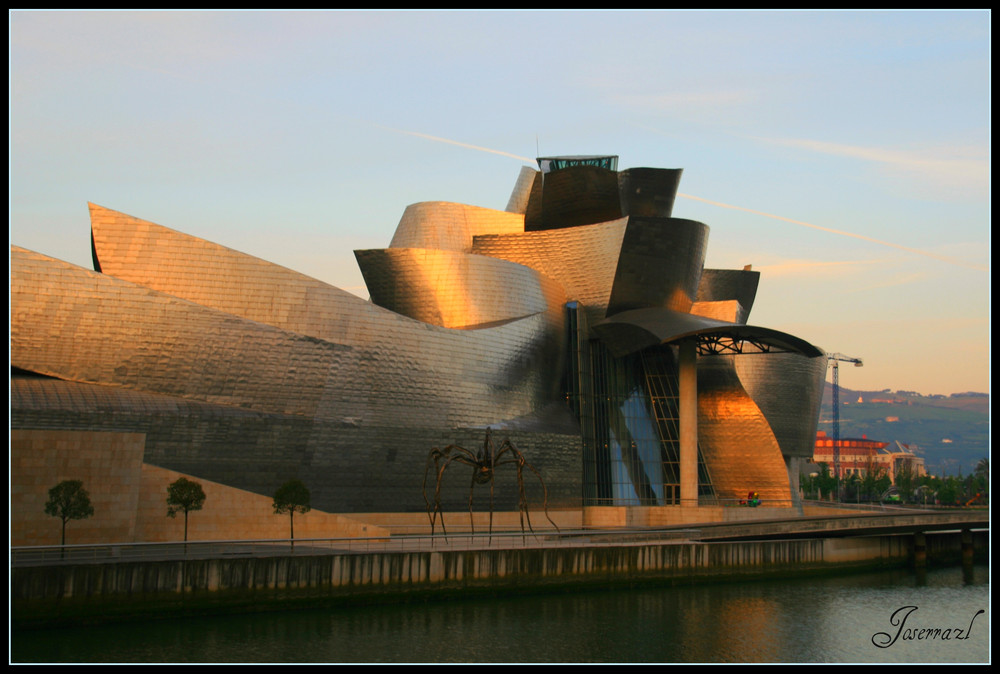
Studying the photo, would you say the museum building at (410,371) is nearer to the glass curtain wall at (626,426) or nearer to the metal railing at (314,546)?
the glass curtain wall at (626,426)

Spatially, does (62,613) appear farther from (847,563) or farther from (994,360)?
(847,563)

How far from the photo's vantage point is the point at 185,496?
2697 centimetres

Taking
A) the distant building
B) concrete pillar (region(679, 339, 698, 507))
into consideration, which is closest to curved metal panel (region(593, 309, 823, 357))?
concrete pillar (region(679, 339, 698, 507))

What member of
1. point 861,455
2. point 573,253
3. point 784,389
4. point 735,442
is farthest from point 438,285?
point 861,455

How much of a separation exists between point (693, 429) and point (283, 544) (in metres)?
18.6

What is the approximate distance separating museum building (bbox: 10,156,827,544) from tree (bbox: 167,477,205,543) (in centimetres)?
107

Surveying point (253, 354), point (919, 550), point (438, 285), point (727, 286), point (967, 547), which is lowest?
point (967, 547)

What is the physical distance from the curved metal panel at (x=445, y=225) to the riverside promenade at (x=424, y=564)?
17.7 m

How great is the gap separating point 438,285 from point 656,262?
374 inches

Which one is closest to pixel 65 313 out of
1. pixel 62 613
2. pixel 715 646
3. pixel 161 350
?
pixel 161 350

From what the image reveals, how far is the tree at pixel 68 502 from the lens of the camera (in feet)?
77.9

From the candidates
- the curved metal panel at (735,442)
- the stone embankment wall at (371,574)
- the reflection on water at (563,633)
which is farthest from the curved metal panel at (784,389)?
the reflection on water at (563,633)

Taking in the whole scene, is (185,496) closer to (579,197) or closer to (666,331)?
(666,331)

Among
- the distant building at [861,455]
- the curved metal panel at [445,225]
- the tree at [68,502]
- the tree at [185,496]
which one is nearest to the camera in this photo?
the tree at [68,502]
